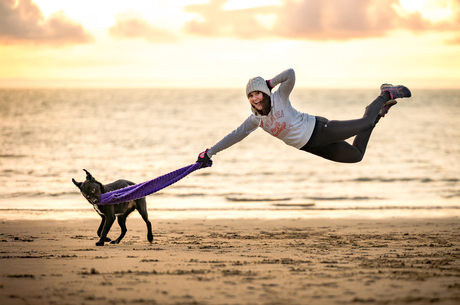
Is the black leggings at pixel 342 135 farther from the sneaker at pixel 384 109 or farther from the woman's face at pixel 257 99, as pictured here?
the woman's face at pixel 257 99

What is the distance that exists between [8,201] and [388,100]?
10666 millimetres

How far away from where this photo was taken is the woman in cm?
618

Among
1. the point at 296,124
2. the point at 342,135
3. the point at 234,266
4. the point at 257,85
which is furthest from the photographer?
the point at 342,135

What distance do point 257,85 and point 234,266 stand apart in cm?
233

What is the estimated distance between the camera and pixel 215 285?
4.93 meters

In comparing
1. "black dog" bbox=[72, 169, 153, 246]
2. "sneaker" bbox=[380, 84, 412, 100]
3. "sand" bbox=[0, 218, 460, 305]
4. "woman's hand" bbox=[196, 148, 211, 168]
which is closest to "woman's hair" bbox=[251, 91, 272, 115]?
"woman's hand" bbox=[196, 148, 211, 168]

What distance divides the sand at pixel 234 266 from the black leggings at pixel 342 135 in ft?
4.80

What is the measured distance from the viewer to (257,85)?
20.0ft

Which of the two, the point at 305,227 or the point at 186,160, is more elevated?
the point at 186,160

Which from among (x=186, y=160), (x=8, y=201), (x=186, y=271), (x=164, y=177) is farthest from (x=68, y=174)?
(x=186, y=271)

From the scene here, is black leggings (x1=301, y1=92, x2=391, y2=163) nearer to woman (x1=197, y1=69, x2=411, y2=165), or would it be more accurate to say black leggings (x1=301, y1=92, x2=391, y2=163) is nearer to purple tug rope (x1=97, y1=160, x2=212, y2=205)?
woman (x1=197, y1=69, x2=411, y2=165)

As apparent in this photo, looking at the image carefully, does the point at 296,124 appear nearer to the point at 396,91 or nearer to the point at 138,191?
the point at 396,91

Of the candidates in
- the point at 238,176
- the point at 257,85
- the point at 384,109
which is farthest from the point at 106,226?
the point at 238,176

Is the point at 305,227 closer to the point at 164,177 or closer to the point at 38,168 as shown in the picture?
the point at 164,177
